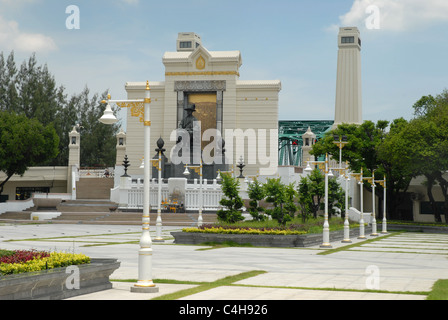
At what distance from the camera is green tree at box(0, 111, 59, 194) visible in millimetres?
55000

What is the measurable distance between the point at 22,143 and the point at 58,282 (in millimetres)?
47666

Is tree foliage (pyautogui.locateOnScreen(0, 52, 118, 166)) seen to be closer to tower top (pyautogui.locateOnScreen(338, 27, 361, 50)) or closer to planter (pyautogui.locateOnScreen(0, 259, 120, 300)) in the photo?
tower top (pyautogui.locateOnScreen(338, 27, 361, 50))

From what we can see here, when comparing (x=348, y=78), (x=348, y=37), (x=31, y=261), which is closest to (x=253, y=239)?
(x=31, y=261)

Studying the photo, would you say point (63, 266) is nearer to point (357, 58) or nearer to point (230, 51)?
point (230, 51)

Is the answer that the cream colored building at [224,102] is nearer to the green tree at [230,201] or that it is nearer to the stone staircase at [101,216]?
the stone staircase at [101,216]

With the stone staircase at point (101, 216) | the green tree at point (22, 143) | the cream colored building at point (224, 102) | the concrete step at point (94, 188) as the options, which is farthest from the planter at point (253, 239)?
the cream colored building at point (224, 102)

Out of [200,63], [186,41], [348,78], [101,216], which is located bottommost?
[101,216]

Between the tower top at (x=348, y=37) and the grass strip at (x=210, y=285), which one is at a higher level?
the tower top at (x=348, y=37)

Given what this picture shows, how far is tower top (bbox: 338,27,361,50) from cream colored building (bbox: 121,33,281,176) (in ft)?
59.3

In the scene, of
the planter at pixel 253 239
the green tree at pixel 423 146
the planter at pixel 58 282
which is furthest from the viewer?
the green tree at pixel 423 146

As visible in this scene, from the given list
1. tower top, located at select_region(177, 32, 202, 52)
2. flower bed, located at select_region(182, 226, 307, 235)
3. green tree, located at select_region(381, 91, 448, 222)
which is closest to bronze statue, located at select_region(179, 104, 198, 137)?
green tree, located at select_region(381, 91, 448, 222)

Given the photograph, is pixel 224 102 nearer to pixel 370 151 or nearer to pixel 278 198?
pixel 370 151

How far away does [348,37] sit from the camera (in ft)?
260

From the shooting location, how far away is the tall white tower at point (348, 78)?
78812 millimetres
